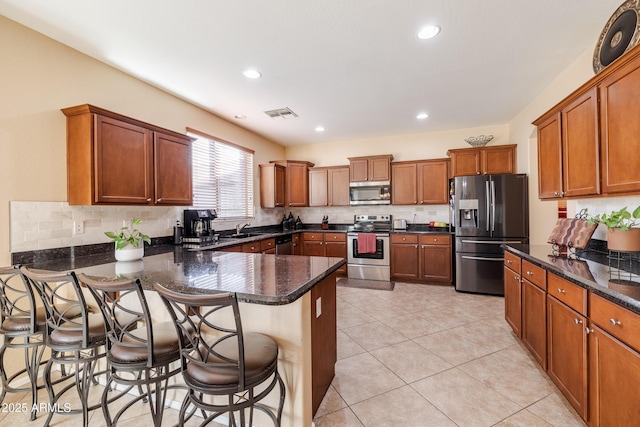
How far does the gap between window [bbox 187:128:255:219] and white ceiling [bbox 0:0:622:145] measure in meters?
0.64

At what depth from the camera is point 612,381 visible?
135cm

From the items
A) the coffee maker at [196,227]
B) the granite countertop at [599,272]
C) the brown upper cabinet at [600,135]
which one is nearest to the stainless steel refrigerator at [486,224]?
the brown upper cabinet at [600,135]

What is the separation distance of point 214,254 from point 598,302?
2.70 m

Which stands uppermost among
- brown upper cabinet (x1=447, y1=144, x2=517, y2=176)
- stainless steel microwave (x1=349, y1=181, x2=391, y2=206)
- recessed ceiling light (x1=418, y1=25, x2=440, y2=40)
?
recessed ceiling light (x1=418, y1=25, x2=440, y2=40)

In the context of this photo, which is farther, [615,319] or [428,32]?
[428,32]

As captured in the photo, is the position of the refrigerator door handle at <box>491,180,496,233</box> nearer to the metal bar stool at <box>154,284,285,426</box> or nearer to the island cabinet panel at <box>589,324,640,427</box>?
the island cabinet panel at <box>589,324,640,427</box>

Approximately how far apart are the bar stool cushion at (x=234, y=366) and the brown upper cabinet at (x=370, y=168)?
4.37 metres

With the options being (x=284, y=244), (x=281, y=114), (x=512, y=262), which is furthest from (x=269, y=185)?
(x=512, y=262)

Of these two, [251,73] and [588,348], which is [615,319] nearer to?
[588,348]

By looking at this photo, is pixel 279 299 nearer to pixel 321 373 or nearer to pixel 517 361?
pixel 321 373

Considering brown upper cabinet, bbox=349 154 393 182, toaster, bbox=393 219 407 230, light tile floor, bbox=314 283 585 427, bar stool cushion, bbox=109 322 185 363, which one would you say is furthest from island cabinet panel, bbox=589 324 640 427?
brown upper cabinet, bbox=349 154 393 182

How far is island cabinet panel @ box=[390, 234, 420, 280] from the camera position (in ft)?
16.0

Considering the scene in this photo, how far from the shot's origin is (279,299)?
125cm

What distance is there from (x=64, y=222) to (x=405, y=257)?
4.64 metres
